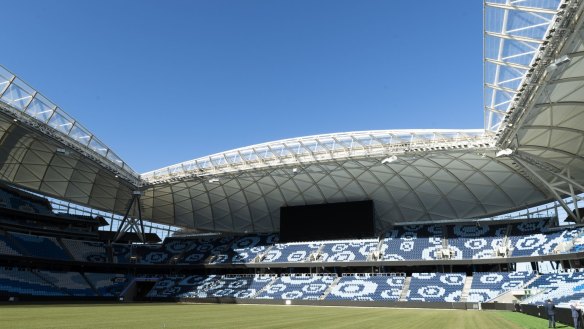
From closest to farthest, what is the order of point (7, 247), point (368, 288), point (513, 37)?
point (513, 37)
point (368, 288)
point (7, 247)

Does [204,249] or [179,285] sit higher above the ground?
[204,249]

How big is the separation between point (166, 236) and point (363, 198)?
3620cm

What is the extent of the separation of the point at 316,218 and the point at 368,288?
43.0 ft

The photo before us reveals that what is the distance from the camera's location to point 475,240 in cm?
5216

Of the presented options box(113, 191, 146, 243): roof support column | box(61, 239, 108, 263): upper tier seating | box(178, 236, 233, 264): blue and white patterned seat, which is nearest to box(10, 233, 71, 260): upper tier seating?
box(61, 239, 108, 263): upper tier seating

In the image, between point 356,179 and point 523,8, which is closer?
point 523,8

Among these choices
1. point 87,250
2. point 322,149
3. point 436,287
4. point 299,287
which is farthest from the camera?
point 87,250

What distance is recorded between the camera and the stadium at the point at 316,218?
116 ft

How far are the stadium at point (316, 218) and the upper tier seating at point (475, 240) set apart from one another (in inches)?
9.8

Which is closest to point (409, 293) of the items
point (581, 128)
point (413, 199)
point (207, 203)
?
point (413, 199)

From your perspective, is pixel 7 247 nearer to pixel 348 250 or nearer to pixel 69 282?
pixel 69 282

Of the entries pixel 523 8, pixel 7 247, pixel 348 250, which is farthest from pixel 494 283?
pixel 7 247

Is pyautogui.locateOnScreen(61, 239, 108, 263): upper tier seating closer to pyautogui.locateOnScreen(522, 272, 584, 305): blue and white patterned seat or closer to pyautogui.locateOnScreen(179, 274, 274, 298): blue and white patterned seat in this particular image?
pyautogui.locateOnScreen(179, 274, 274, 298): blue and white patterned seat

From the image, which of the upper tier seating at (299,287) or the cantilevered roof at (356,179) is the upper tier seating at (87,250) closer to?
the cantilevered roof at (356,179)
